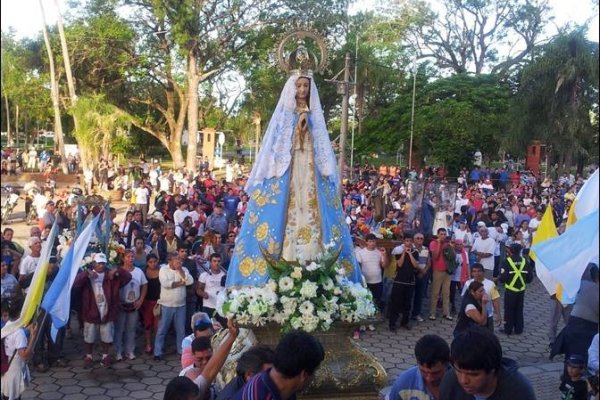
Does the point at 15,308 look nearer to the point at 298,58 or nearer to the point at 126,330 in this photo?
the point at 298,58

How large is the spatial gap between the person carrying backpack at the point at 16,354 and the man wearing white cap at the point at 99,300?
2493mm

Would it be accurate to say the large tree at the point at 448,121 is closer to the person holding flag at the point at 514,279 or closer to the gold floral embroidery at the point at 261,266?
the person holding flag at the point at 514,279

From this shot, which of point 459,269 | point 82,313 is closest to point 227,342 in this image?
point 82,313

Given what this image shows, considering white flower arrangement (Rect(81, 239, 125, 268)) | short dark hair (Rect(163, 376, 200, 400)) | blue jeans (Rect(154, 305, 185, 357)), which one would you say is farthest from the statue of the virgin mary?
short dark hair (Rect(163, 376, 200, 400))

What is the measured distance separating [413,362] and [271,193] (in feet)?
11.5

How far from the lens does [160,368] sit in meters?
8.16

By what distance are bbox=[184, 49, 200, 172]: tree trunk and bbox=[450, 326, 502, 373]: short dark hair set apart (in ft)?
91.3

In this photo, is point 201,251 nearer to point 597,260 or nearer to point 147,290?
point 147,290

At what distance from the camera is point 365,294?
16.2 feet

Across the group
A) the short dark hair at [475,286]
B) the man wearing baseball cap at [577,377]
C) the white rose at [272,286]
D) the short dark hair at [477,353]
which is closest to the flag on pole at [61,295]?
the white rose at [272,286]

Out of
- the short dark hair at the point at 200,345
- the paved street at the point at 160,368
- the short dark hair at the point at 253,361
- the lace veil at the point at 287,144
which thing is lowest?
the paved street at the point at 160,368

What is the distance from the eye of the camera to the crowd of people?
3.52 meters

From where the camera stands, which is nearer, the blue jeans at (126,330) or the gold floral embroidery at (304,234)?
the gold floral embroidery at (304,234)

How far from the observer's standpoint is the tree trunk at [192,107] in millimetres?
30391
